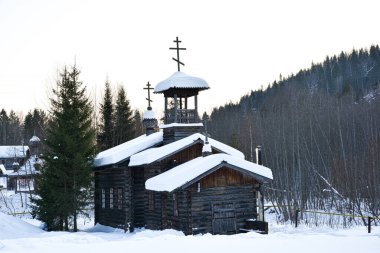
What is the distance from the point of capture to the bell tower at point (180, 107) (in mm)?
25094

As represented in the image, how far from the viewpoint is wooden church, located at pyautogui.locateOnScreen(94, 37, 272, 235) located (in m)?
21.2

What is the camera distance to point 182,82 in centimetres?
2506

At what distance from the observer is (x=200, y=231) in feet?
69.6

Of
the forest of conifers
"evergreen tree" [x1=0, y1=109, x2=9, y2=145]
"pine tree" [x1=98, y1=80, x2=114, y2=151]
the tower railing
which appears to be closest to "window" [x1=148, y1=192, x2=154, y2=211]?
the tower railing

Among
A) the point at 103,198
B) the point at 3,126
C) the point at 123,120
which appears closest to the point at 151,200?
the point at 103,198

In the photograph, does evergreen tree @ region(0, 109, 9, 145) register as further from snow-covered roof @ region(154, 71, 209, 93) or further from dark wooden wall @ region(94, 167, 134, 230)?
snow-covered roof @ region(154, 71, 209, 93)

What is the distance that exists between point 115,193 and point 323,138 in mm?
31773

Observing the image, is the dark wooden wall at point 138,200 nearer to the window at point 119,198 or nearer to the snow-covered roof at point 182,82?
the window at point 119,198

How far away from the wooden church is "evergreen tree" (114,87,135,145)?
77.2ft

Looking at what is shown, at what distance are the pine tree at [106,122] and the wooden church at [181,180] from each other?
2398 centimetres

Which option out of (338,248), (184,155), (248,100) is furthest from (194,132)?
(248,100)

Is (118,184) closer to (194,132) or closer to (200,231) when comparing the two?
(194,132)

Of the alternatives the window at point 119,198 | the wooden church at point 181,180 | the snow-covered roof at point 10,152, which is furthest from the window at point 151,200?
the snow-covered roof at point 10,152

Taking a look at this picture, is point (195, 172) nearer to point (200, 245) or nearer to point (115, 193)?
point (200, 245)
